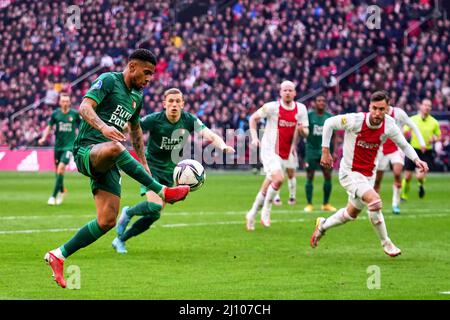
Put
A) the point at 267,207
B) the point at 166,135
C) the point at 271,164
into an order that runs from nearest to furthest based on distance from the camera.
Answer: the point at 166,135 < the point at 267,207 < the point at 271,164

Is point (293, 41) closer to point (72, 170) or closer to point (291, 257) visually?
point (72, 170)

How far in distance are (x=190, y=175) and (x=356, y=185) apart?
12.0 feet

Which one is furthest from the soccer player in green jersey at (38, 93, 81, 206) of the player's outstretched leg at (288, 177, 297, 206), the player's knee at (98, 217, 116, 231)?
the player's knee at (98, 217, 116, 231)

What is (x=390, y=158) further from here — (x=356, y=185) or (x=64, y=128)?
(x=356, y=185)

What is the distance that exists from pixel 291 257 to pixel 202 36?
30.7 meters

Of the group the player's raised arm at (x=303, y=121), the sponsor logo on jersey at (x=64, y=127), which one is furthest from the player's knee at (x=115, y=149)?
the sponsor logo on jersey at (x=64, y=127)

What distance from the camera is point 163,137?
14.2 m

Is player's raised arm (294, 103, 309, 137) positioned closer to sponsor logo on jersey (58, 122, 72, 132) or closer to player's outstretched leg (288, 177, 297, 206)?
player's outstretched leg (288, 177, 297, 206)

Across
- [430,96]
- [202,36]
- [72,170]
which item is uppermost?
[202,36]

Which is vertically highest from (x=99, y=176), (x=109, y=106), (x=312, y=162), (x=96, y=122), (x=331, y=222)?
(x=109, y=106)

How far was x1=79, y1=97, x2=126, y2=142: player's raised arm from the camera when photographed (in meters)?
9.65

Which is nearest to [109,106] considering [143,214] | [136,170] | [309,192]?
[136,170]

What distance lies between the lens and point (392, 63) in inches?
1585
